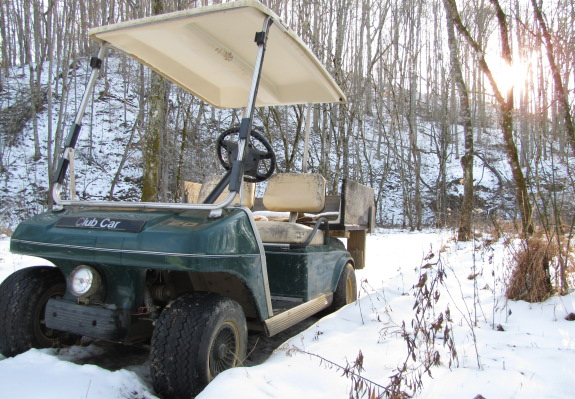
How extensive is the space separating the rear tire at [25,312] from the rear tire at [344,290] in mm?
2355

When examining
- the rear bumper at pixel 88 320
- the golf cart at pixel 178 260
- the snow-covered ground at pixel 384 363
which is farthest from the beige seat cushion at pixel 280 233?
the rear bumper at pixel 88 320

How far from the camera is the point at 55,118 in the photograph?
72.7 ft

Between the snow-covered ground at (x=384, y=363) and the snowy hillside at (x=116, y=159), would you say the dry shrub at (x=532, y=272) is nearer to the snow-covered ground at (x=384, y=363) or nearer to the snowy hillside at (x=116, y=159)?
the snow-covered ground at (x=384, y=363)

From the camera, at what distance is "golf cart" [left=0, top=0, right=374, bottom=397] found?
6.96 feet

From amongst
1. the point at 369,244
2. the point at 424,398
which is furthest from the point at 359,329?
the point at 369,244

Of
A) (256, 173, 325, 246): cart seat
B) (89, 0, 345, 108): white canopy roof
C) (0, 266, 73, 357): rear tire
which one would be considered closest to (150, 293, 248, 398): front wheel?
(0, 266, 73, 357): rear tire

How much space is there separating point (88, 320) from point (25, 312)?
54 cm

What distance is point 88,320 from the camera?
7.50ft

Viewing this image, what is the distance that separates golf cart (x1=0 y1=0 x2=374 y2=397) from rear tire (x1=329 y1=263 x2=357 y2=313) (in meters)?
0.37

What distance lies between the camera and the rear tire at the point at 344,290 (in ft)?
13.4

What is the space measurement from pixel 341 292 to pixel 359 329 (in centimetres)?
85

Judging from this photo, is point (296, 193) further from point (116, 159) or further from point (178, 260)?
point (116, 159)

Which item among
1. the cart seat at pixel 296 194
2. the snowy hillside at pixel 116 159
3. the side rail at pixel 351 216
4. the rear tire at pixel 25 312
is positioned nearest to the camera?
the rear tire at pixel 25 312

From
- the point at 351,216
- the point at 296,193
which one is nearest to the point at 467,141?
the point at 351,216
